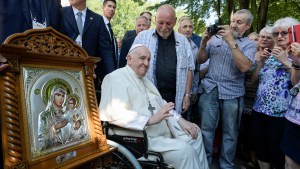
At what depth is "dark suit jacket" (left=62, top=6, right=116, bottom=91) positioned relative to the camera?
3090mm

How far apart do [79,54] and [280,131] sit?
8.14ft

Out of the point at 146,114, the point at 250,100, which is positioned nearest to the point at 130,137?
the point at 146,114

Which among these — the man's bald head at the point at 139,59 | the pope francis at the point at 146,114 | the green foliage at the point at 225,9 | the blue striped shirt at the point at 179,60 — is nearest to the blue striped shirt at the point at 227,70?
the blue striped shirt at the point at 179,60

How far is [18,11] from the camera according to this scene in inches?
76.5

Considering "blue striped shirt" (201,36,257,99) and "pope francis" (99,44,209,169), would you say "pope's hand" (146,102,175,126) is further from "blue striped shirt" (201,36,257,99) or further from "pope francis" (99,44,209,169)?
"blue striped shirt" (201,36,257,99)

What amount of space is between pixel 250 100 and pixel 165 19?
1702mm

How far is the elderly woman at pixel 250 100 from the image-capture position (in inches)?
144

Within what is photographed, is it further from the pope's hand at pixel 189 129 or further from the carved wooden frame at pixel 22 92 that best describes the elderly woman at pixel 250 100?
the carved wooden frame at pixel 22 92

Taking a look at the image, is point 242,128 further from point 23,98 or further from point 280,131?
point 23,98

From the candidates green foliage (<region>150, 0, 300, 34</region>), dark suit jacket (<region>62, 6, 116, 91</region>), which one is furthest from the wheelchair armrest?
green foliage (<region>150, 0, 300, 34</region>)

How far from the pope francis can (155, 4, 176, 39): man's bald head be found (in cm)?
71

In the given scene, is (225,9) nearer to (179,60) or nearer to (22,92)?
(179,60)

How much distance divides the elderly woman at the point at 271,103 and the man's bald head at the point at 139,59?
4.36 ft

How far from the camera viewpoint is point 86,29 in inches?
126
